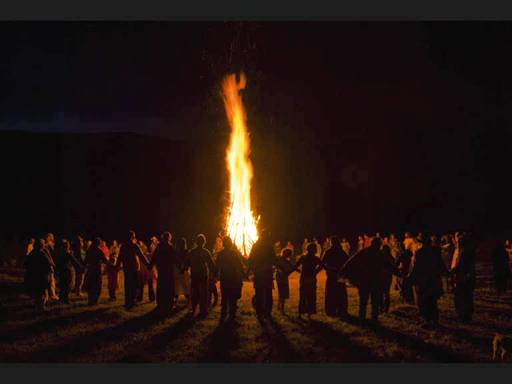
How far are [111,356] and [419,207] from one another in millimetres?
76505

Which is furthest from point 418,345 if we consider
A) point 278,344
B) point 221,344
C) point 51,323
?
point 51,323

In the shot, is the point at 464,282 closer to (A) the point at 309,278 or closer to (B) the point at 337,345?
(A) the point at 309,278

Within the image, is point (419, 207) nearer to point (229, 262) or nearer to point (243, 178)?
point (243, 178)

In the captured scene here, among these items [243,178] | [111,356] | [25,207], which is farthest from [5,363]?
[25,207]

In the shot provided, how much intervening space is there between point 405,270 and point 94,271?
8.43 m

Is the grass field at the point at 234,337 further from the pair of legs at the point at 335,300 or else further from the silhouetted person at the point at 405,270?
the silhouetted person at the point at 405,270

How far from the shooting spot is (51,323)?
11.4 meters

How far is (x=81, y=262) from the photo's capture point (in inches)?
610

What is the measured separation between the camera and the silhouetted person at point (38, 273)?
13148 mm

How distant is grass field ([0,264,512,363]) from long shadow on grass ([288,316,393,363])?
17 millimetres

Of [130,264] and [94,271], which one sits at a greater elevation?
[130,264]

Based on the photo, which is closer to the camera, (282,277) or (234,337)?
(234,337)

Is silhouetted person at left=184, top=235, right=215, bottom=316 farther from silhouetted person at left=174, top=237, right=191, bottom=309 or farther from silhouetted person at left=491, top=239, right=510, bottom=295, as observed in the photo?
silhouetted person at left=491, top=239, right=510, bottom=295

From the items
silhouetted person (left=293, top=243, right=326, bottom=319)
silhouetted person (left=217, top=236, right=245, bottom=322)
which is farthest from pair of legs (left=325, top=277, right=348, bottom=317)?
silhouetted person (left=217, top=236, right=245, bottom=322)
